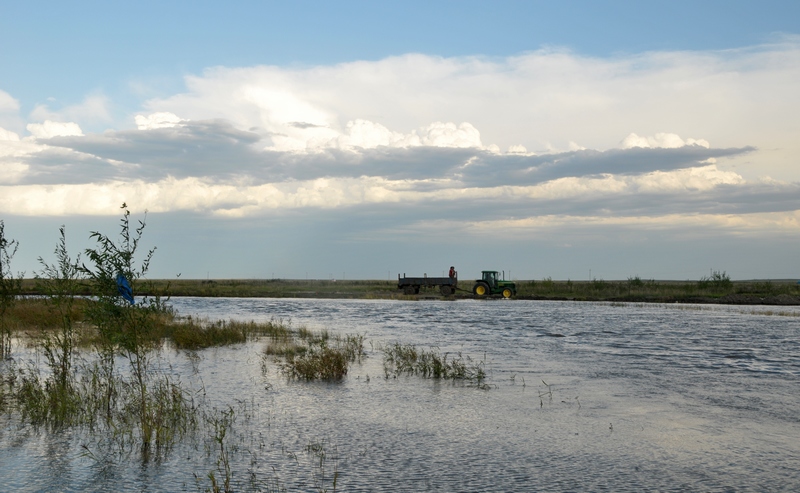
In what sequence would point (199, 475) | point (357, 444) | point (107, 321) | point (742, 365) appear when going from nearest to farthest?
point (199, 475) → point (357, 444) → point (107, 321) → point (742, 365)

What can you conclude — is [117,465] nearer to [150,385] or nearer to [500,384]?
[150,385]

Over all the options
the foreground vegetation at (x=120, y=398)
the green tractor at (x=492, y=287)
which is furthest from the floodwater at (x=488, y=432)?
the green tractor at (x=492, y=287)

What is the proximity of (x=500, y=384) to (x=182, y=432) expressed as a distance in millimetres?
8197

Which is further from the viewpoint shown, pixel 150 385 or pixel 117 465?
pixel 150 385

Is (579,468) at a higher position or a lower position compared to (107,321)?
lower

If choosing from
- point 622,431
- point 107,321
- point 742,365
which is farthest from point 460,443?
point 742,365

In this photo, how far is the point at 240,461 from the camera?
380 inches

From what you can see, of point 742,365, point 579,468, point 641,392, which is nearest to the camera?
point 579,468

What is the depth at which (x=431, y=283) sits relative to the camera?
65938mm

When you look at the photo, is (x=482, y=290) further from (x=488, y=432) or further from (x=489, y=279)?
(x=488, y=432)

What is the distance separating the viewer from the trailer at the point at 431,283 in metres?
65.3

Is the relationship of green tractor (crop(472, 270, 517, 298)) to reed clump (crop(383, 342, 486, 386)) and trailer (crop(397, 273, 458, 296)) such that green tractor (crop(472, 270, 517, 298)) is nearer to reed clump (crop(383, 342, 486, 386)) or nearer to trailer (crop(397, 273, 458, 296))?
trailer (crop(397, 273, 458, 296))

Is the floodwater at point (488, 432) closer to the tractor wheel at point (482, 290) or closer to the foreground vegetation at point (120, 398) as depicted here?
the foreground vegetation at point (120, 398)

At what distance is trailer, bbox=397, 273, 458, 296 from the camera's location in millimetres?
65312
